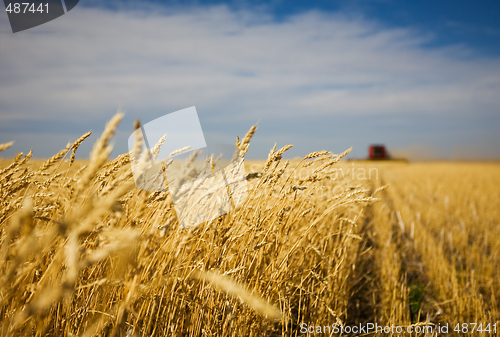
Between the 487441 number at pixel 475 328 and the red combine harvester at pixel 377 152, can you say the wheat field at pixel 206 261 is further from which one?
the red combine harvester at pixel 377 152

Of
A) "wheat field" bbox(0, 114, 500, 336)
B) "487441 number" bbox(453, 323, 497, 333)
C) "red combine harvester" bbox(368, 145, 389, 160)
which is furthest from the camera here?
"red combine harvester" bbox(368, 145, 389, 160)

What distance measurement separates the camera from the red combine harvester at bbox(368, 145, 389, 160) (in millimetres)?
44344

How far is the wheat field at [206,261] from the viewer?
2.21 feet

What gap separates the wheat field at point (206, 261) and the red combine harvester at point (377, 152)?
41.2 meters

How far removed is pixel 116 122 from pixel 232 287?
43cm

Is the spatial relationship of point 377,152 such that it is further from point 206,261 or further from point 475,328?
point 206,261

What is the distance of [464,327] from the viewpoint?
8.05ft

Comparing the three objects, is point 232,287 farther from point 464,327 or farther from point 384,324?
point 464,327

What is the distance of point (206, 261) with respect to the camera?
3.98 ft

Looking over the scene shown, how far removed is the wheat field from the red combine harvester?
41210 millimetres

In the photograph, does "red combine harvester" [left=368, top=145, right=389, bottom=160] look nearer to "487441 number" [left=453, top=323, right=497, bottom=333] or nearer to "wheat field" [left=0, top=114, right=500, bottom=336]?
"wheat field" [left=0, top=114, right=500, bottom=336]

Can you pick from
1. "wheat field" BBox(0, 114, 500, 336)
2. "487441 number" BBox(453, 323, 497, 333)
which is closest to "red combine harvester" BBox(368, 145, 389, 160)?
"wheat field" BBox(0, 114, 500, 336)

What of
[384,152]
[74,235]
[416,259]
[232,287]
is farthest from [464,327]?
[384,152]

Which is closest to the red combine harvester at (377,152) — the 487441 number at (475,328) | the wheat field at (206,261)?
the wheat field at (206,261)
